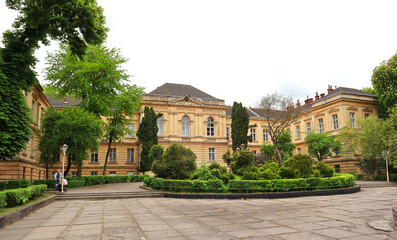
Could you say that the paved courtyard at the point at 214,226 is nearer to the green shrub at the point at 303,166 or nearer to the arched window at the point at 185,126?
the green shrub at the point at 303,166

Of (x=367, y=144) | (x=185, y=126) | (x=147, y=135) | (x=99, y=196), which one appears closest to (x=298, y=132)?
(x=367, y=144)

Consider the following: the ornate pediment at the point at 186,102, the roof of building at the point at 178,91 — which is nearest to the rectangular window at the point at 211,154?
the ornate pediment at the point at 186,102

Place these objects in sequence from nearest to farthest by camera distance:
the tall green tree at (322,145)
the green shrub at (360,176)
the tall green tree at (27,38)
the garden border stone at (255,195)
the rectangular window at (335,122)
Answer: the tall green tree at (27,38) → the garden border stone at (255,195) → the green shrub at (360,176) → the tall green tree at (322,145) → the rectangular window at (335,122)

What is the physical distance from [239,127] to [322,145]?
11.3m

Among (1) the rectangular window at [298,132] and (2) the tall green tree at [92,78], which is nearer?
(2) the tall green tree at [92,78]

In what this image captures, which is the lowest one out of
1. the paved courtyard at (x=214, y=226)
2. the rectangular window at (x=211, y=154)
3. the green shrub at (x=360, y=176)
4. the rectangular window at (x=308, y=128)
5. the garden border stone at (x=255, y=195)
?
the green shrub at (x=360, y=176)

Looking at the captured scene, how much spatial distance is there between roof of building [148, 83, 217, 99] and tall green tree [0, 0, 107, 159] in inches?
1202

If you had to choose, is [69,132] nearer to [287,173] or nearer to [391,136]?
[287,173]

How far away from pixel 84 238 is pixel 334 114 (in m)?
40.9

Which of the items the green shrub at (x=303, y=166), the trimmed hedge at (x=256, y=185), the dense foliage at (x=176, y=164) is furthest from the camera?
the dense foliage at (x=176, y=164)

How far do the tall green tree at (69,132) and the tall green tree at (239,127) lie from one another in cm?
2065

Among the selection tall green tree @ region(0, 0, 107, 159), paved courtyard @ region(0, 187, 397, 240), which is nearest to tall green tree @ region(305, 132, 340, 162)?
paved courtyard @ region(0, 187, 397, 240)

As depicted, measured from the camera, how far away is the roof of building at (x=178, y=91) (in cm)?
4588

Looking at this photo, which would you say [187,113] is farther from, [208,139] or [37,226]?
[37,226]
